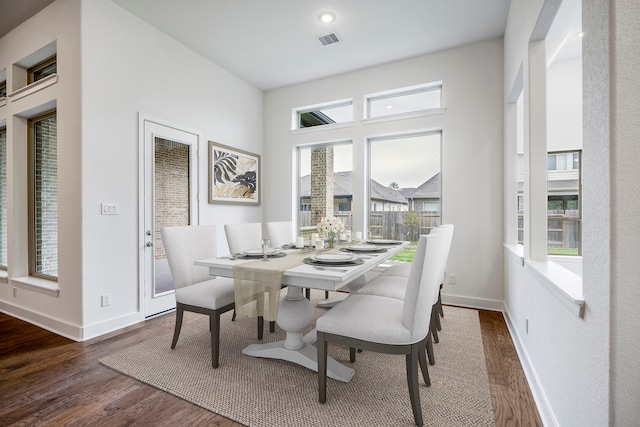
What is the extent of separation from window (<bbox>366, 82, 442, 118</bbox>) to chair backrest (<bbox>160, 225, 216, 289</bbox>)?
2.87 metres

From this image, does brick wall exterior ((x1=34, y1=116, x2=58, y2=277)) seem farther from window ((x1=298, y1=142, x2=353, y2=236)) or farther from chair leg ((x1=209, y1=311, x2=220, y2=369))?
window ((x1=298, y1=142, x2=353, y2=236))

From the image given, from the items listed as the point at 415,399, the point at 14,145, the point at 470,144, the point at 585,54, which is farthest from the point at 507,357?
the point at 14,145

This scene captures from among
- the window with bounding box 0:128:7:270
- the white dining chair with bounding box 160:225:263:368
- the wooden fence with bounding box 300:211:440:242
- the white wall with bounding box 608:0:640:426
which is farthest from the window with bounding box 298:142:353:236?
the window with bounding box 0:128:7:270

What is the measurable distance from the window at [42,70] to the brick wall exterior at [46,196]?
0.46 meters

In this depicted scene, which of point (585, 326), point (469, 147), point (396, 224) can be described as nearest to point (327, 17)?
point (469, 147)

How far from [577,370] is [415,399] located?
2.31ft

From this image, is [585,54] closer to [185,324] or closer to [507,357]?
[507,357]

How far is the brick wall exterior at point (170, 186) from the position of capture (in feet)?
11.0

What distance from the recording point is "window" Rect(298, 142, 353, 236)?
4527 millimetres

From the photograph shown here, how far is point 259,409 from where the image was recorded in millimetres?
1685

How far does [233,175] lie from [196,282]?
216 cm

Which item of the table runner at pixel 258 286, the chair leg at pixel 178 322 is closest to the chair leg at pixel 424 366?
the table runner at pixel 258 286

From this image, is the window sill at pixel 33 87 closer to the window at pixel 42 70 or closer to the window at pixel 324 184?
the window at pixel 42 70

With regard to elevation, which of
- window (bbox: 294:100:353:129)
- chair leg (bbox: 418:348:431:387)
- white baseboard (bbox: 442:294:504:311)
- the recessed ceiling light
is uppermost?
the recessed ceiling light
